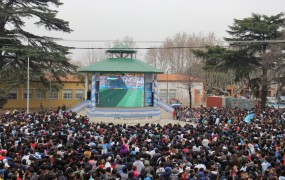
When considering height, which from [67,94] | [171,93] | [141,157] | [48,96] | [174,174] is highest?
[171,93]

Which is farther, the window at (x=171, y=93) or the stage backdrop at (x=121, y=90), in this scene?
the window at (x=171, y=93)

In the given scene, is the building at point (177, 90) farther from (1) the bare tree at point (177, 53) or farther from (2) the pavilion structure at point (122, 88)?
(2) the pavilion structure at point (122, 88)

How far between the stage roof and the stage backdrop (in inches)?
26.9

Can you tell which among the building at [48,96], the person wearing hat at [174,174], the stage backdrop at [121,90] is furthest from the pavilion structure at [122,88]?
the person wearing hat at [174,174]

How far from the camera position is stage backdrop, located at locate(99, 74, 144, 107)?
31.0 metres

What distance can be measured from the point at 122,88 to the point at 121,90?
2.70 ft

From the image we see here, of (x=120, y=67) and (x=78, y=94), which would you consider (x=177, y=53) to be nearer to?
(x=78, y=94)

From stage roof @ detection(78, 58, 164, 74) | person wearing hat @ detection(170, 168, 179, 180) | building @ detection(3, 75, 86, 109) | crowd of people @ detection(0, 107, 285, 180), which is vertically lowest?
person wearing hat @ detection(170, 168, 179, 180)

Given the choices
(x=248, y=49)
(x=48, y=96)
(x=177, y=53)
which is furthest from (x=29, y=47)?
(x=177, y=53)

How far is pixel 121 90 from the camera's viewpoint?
3191 cm

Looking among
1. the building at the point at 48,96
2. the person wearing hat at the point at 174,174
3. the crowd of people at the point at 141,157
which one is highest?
the building at the point at 48,96

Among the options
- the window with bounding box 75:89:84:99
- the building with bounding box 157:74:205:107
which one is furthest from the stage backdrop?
the building with bounding box 157:74:205:107

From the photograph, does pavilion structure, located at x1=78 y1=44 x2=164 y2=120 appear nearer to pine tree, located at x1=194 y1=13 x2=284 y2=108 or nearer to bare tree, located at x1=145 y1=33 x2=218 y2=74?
pine tree, located at x1=194 y1=13 x2=284 y2=108

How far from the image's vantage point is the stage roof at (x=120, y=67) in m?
30.4
